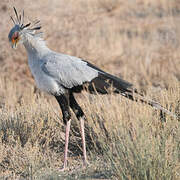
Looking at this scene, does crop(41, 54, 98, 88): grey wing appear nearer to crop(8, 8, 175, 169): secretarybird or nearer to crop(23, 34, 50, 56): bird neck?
crop(8, 8, 175, 169): secretarybird

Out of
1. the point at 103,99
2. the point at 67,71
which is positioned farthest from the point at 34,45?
the point at 103,99

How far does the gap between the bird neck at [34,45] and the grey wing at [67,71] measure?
0.20 meters

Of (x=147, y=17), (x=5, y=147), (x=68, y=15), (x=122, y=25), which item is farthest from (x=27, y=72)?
→ (x=147, y=17)

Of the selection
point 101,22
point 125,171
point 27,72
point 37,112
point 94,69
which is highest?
point 101,22

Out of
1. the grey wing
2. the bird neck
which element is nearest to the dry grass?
the grey wing

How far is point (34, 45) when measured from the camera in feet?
16.2

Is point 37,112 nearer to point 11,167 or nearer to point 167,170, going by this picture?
point 11,167

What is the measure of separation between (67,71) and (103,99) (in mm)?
581

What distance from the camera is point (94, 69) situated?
15.7 ft

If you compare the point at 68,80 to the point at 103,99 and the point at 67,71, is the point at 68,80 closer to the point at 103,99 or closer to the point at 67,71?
the point at 67,71

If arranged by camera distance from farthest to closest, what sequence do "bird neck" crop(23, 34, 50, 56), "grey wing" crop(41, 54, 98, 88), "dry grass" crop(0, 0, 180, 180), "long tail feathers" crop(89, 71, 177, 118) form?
"bird neck" crop(23, 34, 50, 56), "grey wing" crop(41, 54, 98, 88), "long tail feathers" crop(89, 71, 177, 118), "dry grass" crop(0, 0, 180, 180)

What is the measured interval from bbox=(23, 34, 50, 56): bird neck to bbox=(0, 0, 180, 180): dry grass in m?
0.79

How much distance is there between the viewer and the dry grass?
12.3 ft

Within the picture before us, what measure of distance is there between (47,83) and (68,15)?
17.8ft
